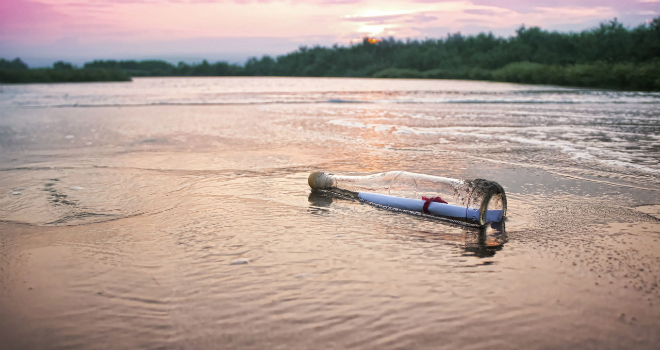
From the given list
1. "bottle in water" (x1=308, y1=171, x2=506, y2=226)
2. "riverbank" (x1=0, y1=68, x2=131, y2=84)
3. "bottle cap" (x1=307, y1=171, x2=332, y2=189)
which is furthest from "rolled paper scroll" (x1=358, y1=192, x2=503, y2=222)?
"riverbank" (x1=0, y1=68, x2=131, y2=84)

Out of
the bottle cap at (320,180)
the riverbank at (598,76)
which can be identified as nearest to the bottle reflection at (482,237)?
the bottle cap at (320,180)

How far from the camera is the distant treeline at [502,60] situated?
102ft

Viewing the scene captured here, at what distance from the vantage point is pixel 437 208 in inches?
133

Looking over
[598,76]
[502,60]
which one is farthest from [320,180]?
[502,60]

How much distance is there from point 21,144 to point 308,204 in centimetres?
568

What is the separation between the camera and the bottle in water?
3.20 m

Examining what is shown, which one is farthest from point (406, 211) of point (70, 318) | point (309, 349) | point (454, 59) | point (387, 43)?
point (387, 43)

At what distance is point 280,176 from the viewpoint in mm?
4895

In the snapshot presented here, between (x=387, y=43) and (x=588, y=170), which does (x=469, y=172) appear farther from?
(x=387, y=43)

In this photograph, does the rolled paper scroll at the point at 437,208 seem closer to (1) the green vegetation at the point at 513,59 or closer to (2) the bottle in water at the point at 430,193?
(2) the bottle in water at the point at 430,193

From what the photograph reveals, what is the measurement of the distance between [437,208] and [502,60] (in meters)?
68.0

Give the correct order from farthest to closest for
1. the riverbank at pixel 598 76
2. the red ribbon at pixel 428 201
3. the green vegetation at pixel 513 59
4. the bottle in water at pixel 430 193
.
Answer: the green vegetation at pixel 513 59, the riverbank at pixel 598 76, the red ribbon at pixel 428 201, the bottle in water at pixel 430 193

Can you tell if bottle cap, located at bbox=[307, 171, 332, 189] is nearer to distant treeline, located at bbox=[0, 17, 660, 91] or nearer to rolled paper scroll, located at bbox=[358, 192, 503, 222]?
rolled paper scroll, located at bbox=[358, 192, 503, 222]

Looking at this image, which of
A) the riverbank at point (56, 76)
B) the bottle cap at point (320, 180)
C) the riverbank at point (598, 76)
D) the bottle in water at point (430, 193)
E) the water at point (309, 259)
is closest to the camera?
the water at point (309, 259)
